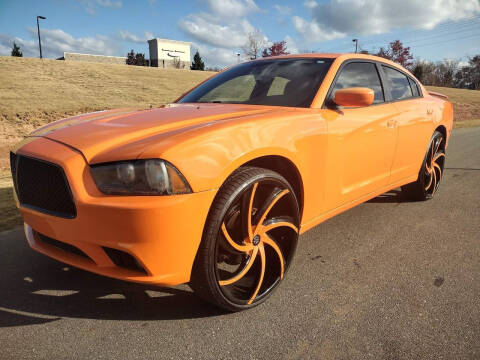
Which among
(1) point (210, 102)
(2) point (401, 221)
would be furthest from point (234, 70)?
(2) point (401, 221)

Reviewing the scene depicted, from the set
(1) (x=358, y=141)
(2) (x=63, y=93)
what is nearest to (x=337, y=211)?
(1) (x=358, y=141)

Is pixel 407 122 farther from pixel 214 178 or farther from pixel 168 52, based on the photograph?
pixel 168 52

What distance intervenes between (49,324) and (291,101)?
210 cm

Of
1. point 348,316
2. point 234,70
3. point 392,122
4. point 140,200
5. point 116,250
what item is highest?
point 234,70

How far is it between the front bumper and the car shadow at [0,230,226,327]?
405mm

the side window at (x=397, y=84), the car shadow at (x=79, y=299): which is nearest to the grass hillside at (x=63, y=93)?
the car shadow at (x=79, y=299)

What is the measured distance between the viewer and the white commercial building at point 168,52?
5549cm

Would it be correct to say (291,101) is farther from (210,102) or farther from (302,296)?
(302,296)

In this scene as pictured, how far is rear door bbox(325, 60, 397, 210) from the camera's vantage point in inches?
103

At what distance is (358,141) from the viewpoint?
279cm

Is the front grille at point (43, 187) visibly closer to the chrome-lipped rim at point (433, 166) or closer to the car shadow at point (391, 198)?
the car shadow at point (391, 198)

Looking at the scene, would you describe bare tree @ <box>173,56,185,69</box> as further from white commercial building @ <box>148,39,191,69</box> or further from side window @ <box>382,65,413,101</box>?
side window @ <box>382,65,413,101</box>

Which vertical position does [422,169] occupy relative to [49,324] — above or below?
above

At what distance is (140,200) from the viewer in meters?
1.68
